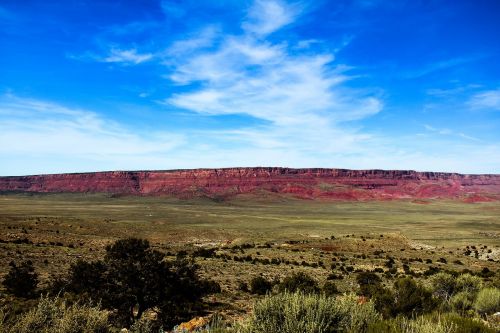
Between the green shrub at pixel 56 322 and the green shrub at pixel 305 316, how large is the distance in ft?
9.27

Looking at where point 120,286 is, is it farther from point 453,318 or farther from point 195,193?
point 195,193

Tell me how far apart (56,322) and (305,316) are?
434 centimetres

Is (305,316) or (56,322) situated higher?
(305,316)

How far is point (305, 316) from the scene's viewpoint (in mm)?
6793

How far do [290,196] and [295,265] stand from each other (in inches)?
5847

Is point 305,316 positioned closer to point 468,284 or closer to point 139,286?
point 139,286

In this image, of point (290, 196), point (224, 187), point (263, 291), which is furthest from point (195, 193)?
point (263, 291)

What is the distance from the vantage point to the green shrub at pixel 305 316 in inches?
259

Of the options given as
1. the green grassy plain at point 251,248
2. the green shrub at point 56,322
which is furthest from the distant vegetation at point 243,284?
the green grassy plain at point 251,248

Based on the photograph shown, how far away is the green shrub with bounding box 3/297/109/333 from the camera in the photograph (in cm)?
645

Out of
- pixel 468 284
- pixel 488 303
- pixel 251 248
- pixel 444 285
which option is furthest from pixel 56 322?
pixel 251 248

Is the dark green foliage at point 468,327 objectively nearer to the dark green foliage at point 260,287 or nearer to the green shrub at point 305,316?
the green shrub at point 305,316

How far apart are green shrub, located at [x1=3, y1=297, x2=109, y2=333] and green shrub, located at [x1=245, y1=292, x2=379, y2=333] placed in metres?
2.82

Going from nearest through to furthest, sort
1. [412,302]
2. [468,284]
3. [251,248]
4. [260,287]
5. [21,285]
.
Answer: [412,302] → [21,285] → [468,284] → [260,287] → [251,248]
